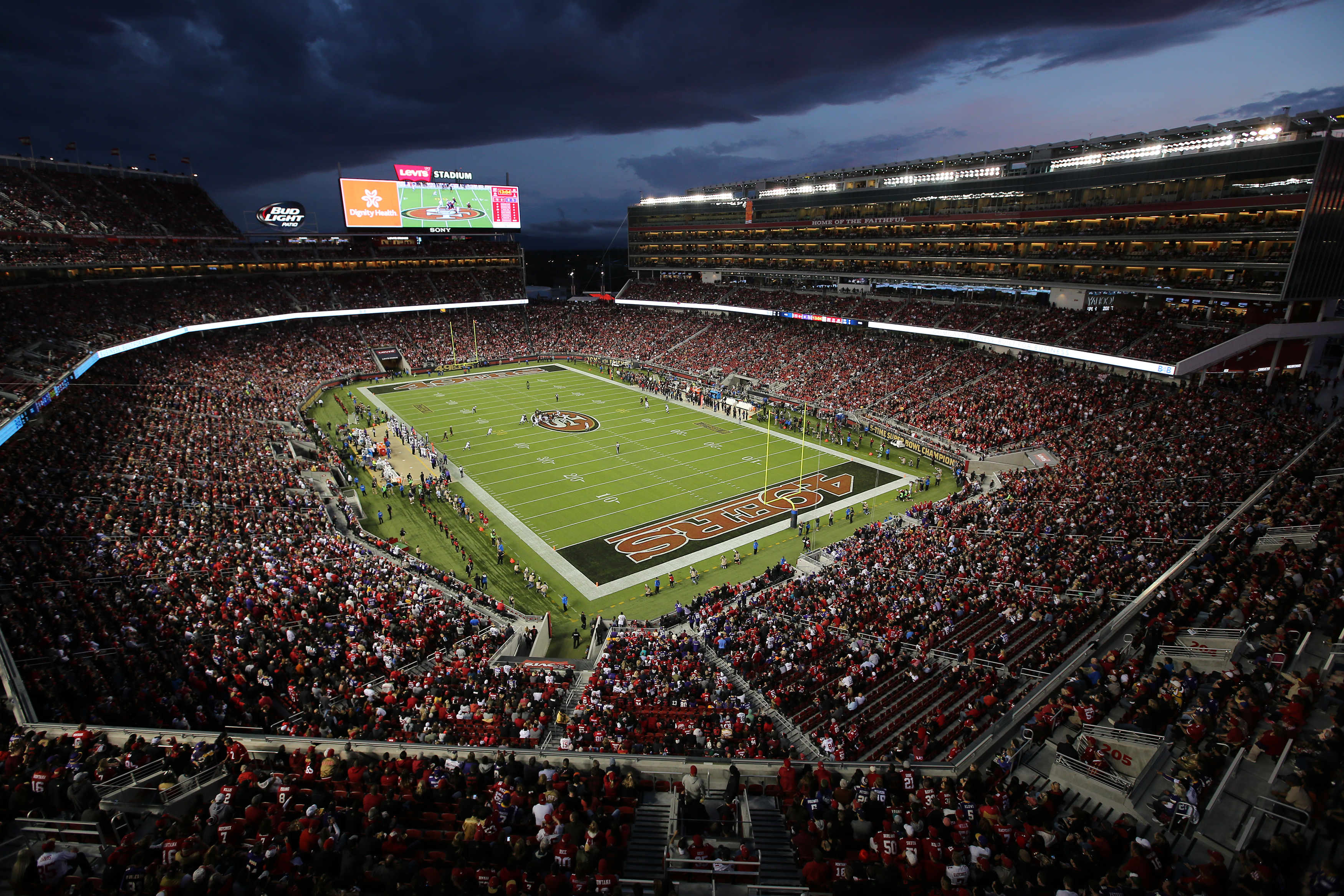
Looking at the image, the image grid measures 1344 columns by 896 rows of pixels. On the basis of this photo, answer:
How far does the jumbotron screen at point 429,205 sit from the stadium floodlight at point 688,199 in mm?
16653

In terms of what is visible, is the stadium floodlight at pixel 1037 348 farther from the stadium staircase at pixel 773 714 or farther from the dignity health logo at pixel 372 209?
the dignity health logo at pixel 372 209

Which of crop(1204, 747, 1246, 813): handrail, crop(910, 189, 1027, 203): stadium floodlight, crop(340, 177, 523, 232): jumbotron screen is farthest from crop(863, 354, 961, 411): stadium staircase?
crop(340, 177, 523, 232): jumbotron screen

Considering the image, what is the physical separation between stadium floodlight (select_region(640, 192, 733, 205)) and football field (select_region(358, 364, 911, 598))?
31.5 metres

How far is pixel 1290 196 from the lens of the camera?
2959 centimetres

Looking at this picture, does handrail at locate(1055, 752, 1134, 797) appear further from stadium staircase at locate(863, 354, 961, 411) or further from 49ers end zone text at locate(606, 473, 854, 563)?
stadium staircase at locate(863, 354, 961, 411)

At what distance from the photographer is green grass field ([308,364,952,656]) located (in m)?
23.3

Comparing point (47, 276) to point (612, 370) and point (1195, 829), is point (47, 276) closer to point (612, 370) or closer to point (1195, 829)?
point (612, 370)

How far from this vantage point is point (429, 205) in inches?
2482

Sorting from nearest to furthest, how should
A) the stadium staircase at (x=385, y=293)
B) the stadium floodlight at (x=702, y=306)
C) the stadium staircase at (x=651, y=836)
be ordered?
the stadium staircase at (x=651, y=836) → the stadium floodlight at (x=702, y=306) → the stadium staircase at (x=385, y=293)

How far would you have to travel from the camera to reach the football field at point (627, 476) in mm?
25391

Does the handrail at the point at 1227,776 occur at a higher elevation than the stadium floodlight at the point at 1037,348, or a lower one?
lower

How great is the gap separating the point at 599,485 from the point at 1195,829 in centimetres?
2585

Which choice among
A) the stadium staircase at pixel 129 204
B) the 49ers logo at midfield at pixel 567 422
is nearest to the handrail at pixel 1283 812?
the 49ers logo at midfield at pixel 567 422

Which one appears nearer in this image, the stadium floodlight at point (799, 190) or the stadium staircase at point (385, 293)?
the stadium floodlight at point (799, 190)
